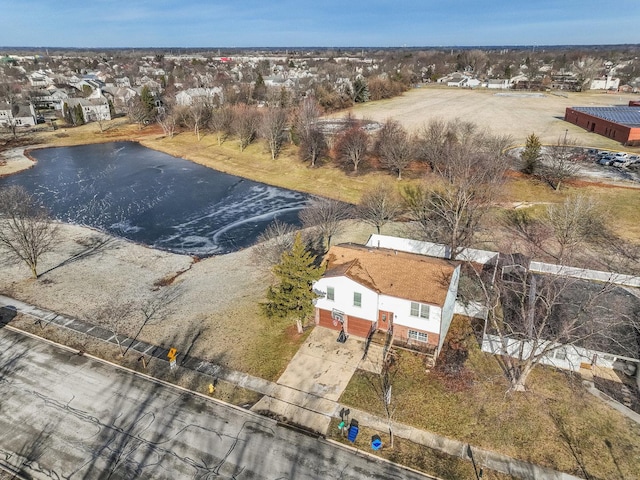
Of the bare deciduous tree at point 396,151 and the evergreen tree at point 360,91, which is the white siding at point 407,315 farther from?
the evergreen tree at point 360,91

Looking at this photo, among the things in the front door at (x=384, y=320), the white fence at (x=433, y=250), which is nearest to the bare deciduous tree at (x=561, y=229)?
the white fence at (x=433, y=250)

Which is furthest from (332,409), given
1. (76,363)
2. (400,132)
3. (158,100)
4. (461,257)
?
(158,100)

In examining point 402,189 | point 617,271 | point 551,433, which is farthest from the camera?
point 402,189

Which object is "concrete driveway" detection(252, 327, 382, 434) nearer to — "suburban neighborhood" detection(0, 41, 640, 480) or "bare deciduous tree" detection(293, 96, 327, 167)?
"suburban neighborhood" detection(0, 41, 640, 480)

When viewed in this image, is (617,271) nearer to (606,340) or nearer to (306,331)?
(606,340)

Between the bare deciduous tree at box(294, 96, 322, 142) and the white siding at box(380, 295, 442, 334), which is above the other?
the bare deciduous tree at box(294, 96, 322, 142)

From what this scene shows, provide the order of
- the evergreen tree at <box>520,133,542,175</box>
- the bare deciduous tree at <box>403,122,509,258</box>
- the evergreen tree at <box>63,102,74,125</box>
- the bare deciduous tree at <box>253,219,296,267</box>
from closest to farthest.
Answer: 1. the bare deciduous tree at <box>253,219,296,267</box>
2. the bare deciduous tree at <box>403,122,509,258</box>
3. the evergreen tree at <box>520,133,542,175</box>
4. the evergreen tree at <box>63,102,74,125</box>

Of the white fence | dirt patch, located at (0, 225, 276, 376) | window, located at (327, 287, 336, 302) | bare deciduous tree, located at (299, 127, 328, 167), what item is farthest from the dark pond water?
window, located at (327, 287, 336, 302)
